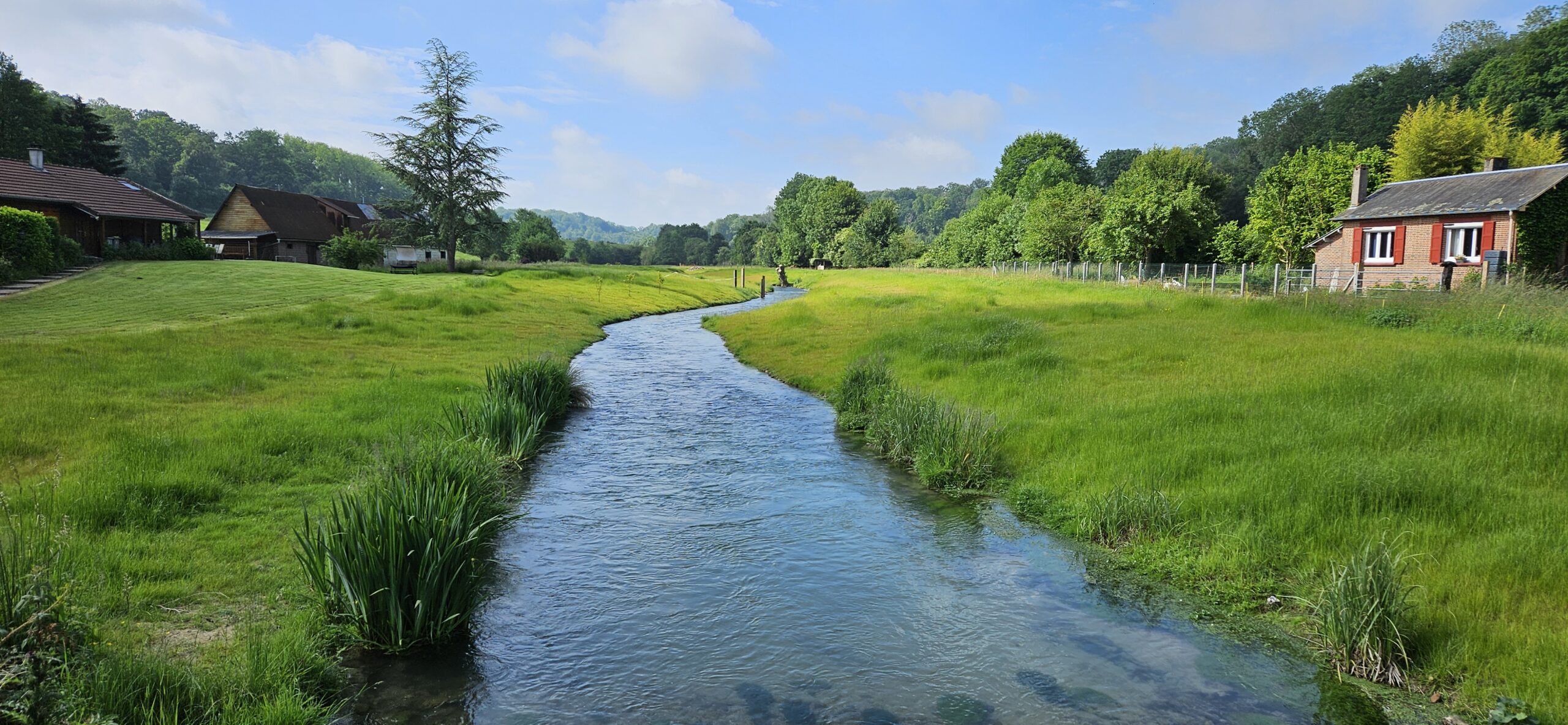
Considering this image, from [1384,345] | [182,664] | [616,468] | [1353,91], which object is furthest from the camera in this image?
[1353,91]

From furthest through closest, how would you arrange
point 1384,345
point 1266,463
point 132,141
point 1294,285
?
point 132,141 → point 1294,285 → point 1384,345 → point 1266,463

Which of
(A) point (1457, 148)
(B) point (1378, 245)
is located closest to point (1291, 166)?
(A) point (1457, 148)

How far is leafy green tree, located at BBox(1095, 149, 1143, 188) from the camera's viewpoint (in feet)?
454

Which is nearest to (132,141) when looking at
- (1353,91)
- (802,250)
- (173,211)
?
(173,211)

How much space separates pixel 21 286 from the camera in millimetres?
34062

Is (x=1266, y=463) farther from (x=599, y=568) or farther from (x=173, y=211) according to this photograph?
(x=173, y=211)

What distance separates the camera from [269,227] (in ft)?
223

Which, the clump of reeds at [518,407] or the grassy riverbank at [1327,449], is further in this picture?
the clump of reeds at [518,407]

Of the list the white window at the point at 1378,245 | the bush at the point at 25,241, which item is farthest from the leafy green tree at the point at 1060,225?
the bush at the point at 25,241

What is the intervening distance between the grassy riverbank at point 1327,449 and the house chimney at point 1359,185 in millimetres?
30380

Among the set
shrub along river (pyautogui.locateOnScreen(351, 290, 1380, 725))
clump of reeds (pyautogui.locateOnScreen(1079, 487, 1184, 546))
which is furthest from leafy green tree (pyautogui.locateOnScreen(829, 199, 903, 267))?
clump of reeds (pyautogui.locateOnScreen(1079, 487, 1184, 546))

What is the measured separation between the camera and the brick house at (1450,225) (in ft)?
115

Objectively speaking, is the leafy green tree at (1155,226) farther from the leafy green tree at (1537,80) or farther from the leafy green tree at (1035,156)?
the leafy green tree at (1035,156)

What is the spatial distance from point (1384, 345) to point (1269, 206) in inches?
1850
